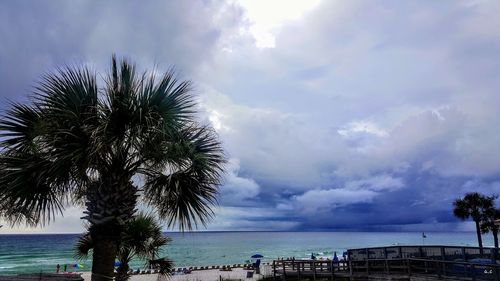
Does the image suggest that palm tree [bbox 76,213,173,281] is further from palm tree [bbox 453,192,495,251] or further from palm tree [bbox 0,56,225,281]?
palm tree [bbox 453,192,495,251]

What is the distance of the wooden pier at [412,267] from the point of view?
1441 centimetres

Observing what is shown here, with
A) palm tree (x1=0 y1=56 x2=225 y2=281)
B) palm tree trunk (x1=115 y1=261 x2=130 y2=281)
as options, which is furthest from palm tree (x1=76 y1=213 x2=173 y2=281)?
palm tree (x1=0 y1=56 x2=225 y2=281)

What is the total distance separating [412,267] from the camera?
17.7 metres

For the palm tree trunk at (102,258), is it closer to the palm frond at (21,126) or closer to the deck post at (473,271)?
the palm frond at (21,126)

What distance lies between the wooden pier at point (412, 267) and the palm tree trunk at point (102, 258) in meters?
10.7

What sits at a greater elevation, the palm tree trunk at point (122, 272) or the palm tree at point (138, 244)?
the palm tree at point (138, 244)

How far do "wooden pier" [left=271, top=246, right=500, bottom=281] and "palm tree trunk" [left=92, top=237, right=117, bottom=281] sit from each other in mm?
10692

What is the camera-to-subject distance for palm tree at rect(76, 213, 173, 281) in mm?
12867

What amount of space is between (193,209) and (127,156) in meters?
2.16

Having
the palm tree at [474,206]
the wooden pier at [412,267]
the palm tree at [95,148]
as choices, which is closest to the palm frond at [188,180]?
the palm tree at [95,148]

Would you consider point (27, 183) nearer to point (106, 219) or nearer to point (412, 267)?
point (106, 219)

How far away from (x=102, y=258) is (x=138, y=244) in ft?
15.5

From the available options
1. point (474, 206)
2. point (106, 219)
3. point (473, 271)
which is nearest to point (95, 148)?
point (106, 219)

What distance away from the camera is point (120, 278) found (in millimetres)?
12398
